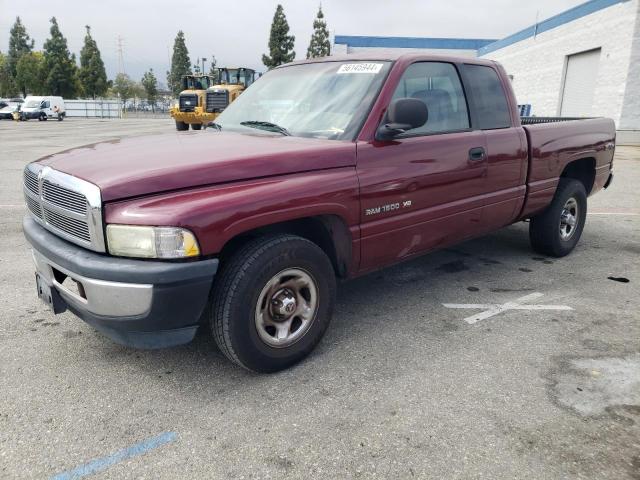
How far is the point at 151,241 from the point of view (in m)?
2.29

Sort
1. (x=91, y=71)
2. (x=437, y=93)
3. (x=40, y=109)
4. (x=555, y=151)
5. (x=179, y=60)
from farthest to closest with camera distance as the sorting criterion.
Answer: (x=179, y=60) → (x=91, y=71) → (x=40, y=109) → (x=555, y=151) → (x=437, y=93)

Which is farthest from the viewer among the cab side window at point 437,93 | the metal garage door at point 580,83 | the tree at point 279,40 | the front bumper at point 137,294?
the tree at point 279,40

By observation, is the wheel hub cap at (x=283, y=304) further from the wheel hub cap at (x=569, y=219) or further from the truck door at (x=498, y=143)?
the wheel hub cap at (x=569, y=219)

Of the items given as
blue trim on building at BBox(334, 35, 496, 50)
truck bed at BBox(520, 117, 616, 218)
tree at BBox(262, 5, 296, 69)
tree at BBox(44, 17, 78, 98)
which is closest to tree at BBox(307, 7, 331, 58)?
tree at BBox(262, 5, 296, 69)

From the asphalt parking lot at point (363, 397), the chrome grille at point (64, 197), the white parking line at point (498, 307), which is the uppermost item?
the chrome grille at point (64, 197)

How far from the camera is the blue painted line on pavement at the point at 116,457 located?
2086 mm

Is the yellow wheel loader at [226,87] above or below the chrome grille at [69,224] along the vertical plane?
above

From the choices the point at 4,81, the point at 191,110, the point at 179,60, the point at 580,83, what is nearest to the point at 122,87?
the point at 179,60

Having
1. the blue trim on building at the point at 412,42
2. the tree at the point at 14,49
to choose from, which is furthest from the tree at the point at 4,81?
the blue trim on building at the point at 412,42

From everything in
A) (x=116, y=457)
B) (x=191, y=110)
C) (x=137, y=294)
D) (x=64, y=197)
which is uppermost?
(x=191, y=110)

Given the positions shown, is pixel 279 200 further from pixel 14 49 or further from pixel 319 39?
pixel 14 49

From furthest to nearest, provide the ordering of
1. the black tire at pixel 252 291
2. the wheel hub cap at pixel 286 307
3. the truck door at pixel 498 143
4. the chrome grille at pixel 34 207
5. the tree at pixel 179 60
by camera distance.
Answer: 1. the tree at pixel 179 60
2. the truck door at pixel 498 143
3. the chrome grille at pixel 34 207
4. the wheel hub cap at pixel 286 307
5. the black tire at pixel 252 291

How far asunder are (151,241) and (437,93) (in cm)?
246

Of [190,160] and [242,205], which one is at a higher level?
[190,160]
